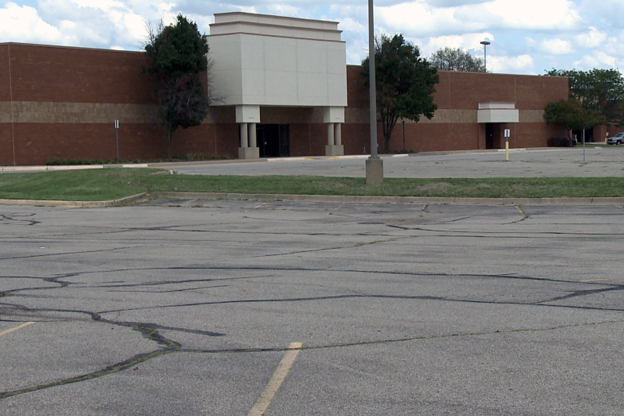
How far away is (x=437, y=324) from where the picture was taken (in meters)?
7.38

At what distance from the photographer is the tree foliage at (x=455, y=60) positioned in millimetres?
124250

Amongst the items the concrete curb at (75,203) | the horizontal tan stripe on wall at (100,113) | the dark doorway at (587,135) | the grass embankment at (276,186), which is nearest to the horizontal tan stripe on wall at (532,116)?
the dark doorway at (587,135)

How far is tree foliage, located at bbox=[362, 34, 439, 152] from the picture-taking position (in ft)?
201

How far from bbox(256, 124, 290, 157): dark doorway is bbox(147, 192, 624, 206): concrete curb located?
108ft

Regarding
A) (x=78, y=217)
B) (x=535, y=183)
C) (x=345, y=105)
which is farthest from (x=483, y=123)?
(x=78, y=217)

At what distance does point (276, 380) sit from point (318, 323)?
179 centimetres

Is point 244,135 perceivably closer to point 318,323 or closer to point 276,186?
point 276,186

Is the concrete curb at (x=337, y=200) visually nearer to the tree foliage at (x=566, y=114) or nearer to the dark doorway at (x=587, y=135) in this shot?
the tree foliage at (x=566, y=114)

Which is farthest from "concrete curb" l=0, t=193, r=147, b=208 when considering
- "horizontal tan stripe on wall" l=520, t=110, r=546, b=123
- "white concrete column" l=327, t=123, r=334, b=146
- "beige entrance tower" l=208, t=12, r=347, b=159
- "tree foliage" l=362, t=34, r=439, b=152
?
"horizontal tan stripe on wall" l=520, t=110, r=546, b=123

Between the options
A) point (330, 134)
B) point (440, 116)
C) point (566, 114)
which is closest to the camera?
point (330, 134)

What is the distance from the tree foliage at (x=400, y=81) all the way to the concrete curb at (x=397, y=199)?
37.6 m

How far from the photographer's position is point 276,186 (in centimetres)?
2541

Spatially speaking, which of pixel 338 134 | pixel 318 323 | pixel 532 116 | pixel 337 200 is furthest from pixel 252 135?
pixel 318 323

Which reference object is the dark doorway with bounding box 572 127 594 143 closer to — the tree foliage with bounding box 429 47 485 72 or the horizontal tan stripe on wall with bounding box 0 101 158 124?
the tree foliage with bounding box 429 47 485 72
